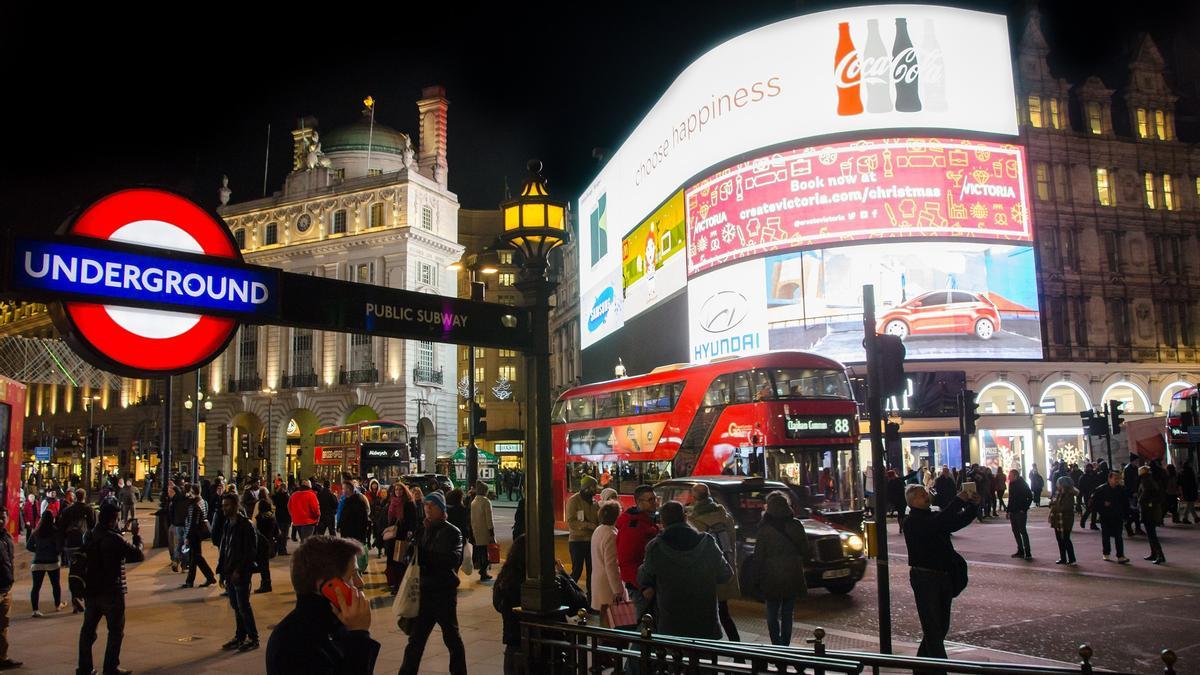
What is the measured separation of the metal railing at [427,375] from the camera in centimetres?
5562

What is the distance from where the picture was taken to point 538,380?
20.9 ft

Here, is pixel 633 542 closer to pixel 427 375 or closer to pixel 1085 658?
pixel 1085 658

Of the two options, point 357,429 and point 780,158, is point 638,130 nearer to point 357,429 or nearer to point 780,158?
point 780,158

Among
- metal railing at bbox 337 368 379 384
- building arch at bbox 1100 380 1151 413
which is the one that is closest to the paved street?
building arch at bbox 1100 380 1151 413

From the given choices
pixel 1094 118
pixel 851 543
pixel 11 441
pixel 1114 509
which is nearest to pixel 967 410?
pixel 1114 509

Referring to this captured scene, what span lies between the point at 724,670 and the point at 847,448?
573 inches

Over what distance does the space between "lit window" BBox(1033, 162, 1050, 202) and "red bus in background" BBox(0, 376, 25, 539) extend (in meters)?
40.8

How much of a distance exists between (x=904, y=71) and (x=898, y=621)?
94.9ft

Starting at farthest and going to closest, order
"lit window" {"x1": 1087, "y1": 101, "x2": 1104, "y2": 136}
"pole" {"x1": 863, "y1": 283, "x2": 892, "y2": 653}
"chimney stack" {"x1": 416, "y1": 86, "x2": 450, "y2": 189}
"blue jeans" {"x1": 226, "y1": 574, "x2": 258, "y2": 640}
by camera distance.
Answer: "chimney stack" {"x1": 416, "y1": 86, "x2": 450, "y2": 189} → "lit window" {"x1": 1087, "y1": 101, "x2": 1104, "y2": 136} → "blue jeans" {"x1": 226, "y1": 574, "x2": 258, "y2": 640} → "pole" {"x1": 863, "y1": 283, "x2": 892, "y2": 653}

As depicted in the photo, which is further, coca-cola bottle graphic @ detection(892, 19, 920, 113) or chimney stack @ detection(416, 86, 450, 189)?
chimney stack @ detection(416, 86, 450, 189)

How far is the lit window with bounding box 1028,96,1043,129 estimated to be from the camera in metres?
40.6

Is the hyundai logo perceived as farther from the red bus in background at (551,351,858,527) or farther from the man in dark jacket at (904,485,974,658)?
the man in dark jacket at (904,485,974,658)

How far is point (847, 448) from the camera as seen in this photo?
60.3 ft

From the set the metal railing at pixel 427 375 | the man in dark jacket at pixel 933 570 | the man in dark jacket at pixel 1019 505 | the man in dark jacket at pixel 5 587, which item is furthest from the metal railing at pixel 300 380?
the man in dark jacket at pixel 933 570
